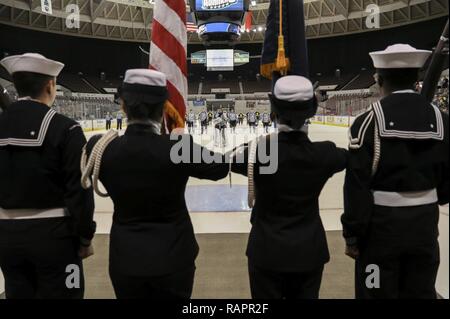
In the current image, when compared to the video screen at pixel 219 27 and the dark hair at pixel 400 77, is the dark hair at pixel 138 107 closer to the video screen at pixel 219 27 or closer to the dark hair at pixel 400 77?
the dark hair at pixel 400 77

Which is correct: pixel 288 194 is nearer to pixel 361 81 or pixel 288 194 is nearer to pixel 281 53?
pixel 281 53

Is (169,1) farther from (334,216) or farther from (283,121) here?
(334,216)

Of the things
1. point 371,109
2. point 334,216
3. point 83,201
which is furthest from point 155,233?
point 334,216

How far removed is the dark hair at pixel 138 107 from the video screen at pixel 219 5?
592 centimetres

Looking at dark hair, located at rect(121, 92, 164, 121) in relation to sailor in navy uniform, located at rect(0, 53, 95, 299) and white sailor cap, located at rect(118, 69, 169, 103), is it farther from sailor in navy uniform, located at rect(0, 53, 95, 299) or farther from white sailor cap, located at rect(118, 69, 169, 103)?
sailor in navy uniform, located at rect(0, 53, 95, 299)

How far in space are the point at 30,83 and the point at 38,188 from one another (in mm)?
457

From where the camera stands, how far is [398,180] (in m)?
1.44

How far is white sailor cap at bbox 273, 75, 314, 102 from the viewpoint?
1312 mm

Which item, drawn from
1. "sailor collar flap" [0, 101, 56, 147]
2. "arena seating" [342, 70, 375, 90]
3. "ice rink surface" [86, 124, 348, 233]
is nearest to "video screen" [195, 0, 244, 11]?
"ice rink surface" [86, 124, 348, 233]

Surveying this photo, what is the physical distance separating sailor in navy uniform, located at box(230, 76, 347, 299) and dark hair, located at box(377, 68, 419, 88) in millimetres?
381

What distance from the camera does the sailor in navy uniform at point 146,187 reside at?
130 cm

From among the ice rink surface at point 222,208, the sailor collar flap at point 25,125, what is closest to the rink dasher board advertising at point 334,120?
the ice rink surface at point 222,208

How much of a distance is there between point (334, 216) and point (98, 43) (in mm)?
29801

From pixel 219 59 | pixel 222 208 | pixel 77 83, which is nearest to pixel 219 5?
pixel 222 208
